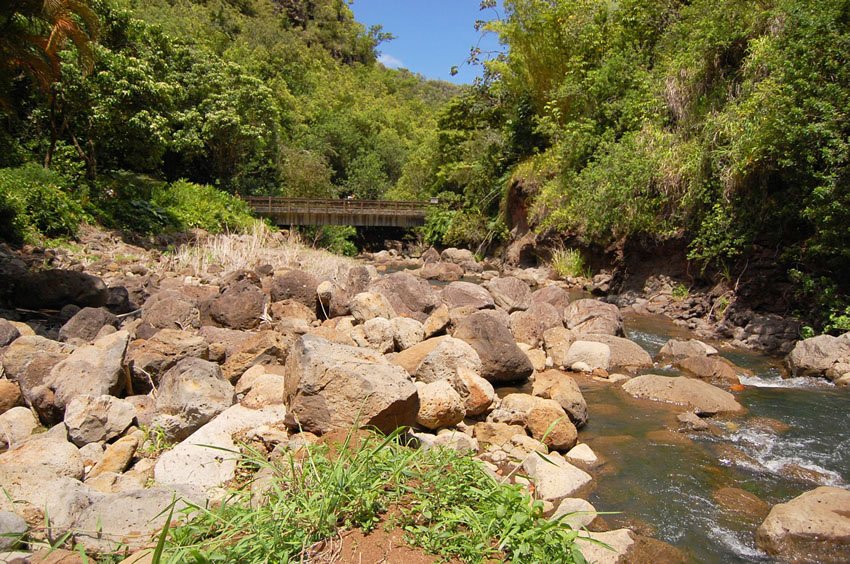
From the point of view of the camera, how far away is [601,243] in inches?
660

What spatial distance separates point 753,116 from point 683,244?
3.43 metres

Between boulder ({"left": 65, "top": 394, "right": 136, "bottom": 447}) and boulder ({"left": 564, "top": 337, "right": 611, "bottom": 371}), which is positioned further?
boulder ({"left": 564, "top": 337, "right": 611, "bottom": 371})

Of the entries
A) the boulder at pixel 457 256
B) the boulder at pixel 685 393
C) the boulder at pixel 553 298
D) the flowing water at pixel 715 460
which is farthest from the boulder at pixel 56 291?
the boulder at pixel 457 256

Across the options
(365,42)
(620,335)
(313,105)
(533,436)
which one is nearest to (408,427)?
(533,436)

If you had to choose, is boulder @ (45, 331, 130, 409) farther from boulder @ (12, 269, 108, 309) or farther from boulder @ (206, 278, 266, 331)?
boulder @ (12, 269, 108, 309)

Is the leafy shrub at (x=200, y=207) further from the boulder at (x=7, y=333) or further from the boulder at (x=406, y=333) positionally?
the boulder at (x=406, y=333)

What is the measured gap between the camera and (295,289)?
10453 mm

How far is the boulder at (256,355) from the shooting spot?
658 cm

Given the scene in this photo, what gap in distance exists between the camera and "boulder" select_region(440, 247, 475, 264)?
24.5 m

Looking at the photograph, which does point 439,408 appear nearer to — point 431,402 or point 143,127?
point 431,402

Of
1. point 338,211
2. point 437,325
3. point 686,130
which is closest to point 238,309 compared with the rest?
point 437,325

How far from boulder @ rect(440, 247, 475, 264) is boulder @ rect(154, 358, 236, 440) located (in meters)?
19.2

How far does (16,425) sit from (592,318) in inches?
345

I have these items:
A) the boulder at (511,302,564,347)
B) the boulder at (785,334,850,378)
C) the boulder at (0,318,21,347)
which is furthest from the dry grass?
the boulder at (785,334,850,378)
